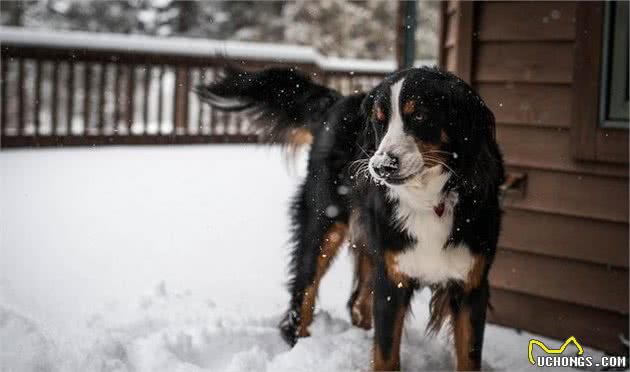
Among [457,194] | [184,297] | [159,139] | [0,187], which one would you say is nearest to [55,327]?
[184,297]

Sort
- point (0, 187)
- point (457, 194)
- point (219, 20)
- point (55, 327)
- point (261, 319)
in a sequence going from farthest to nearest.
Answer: point (219, 20) < point (0, 187) < point (261, 319) < point (55, 327) < point (457, 194)

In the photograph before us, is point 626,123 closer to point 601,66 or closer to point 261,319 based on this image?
point 601,66

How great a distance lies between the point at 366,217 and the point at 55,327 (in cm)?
142

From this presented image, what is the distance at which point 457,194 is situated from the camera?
2.36m

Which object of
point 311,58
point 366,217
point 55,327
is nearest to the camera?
point 366,217

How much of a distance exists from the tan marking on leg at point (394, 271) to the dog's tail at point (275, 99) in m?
0.88

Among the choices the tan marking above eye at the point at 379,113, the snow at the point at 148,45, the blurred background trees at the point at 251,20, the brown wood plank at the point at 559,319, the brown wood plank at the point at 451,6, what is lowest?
the brown wood plank at the point at 559,319

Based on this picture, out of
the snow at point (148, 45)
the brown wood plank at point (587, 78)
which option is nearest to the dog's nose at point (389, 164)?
the brown wood plank at point (587, 78)

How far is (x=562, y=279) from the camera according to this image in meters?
3.37

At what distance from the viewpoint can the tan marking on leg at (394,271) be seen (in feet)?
8.18

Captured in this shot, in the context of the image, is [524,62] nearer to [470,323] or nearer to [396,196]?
[396,196]

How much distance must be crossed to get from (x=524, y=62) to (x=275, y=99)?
4.17 ft

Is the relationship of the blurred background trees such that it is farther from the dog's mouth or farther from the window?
the dog's mouth

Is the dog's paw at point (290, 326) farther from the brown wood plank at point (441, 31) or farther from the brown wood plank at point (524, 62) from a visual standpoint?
the brown wood plank at point (441, 31)
